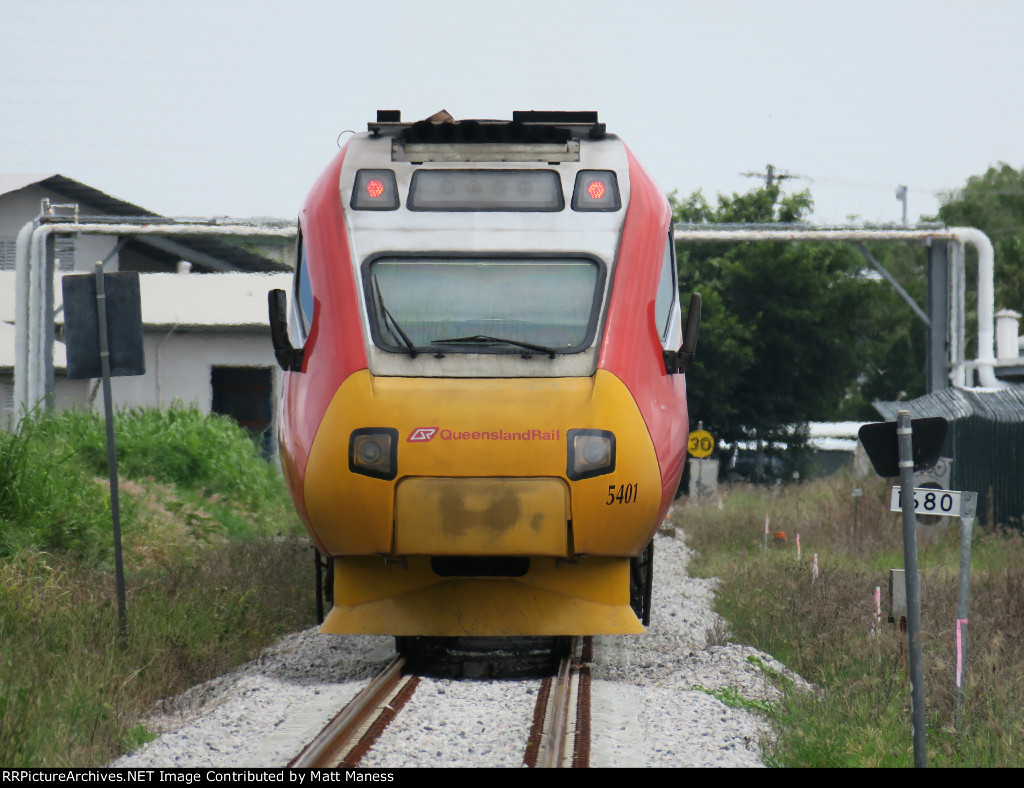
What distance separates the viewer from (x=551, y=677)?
322 inches

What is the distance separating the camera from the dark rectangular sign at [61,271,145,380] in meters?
9.27

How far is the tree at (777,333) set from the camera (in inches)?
1489

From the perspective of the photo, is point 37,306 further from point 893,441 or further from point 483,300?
point 893,441

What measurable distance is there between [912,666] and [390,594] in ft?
11.4

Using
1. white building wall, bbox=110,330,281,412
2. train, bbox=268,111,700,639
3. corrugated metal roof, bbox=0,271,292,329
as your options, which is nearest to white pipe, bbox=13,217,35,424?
corrugated metal roof, bbox=0,271,292,329

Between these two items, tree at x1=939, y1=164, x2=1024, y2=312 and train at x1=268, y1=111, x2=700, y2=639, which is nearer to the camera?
train at x1=268, y1=111, x2=700, y2=639

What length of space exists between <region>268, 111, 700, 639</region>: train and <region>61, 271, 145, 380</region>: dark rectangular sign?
1.67 metres

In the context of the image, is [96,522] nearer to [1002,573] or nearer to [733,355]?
[1002,573]

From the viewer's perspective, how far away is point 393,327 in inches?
300

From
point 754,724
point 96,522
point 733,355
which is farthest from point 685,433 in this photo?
point 733,355

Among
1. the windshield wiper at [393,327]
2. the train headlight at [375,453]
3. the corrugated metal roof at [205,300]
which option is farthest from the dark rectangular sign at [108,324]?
the corrugated metal roof at [205,300]

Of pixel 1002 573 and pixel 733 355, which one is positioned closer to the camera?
pixel 1002 573

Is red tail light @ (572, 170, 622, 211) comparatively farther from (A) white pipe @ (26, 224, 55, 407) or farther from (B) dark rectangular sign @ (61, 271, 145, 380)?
(A) white pipe @ (26, 224, 55, 407)

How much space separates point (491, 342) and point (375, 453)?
1064 millimetres
